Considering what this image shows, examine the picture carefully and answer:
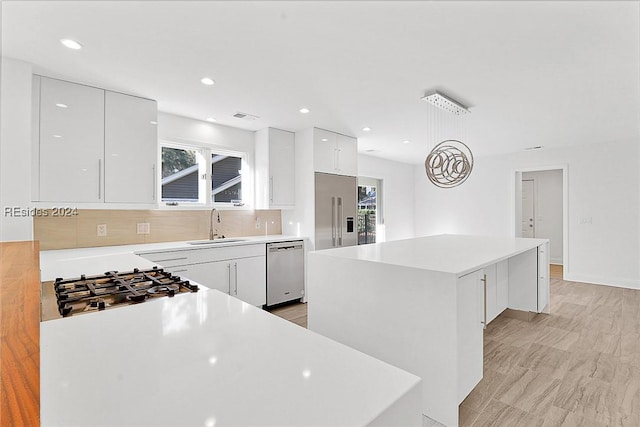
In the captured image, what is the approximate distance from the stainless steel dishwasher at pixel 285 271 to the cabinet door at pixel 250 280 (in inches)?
3.1

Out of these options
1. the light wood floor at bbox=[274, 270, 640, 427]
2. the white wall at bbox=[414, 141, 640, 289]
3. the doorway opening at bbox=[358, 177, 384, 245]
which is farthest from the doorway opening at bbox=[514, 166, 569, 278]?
the light wood floor at bbox=[274, 270, 640, 427]

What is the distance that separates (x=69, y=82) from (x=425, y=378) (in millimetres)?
3527

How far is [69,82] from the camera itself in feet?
8.71

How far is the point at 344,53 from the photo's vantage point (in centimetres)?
220

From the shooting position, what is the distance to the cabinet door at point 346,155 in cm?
455

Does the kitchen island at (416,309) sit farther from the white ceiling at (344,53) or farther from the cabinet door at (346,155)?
the cabinet door at (346,155)

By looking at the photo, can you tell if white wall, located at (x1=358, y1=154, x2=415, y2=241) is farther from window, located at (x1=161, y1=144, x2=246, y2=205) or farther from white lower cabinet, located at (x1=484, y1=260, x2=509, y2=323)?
white lower cabinet, located at (x1=484, y1=260, x2=509, y2=323)

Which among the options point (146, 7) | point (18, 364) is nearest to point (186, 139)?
point (146, 7)

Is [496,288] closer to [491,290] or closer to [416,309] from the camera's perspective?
[491,290]

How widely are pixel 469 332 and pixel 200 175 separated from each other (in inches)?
133

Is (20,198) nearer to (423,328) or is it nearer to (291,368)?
(291,368)

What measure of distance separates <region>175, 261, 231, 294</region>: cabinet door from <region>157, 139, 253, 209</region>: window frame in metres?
0.87

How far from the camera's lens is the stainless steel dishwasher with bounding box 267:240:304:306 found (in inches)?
151

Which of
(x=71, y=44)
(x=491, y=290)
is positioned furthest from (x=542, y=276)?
(x=71, y=44)
